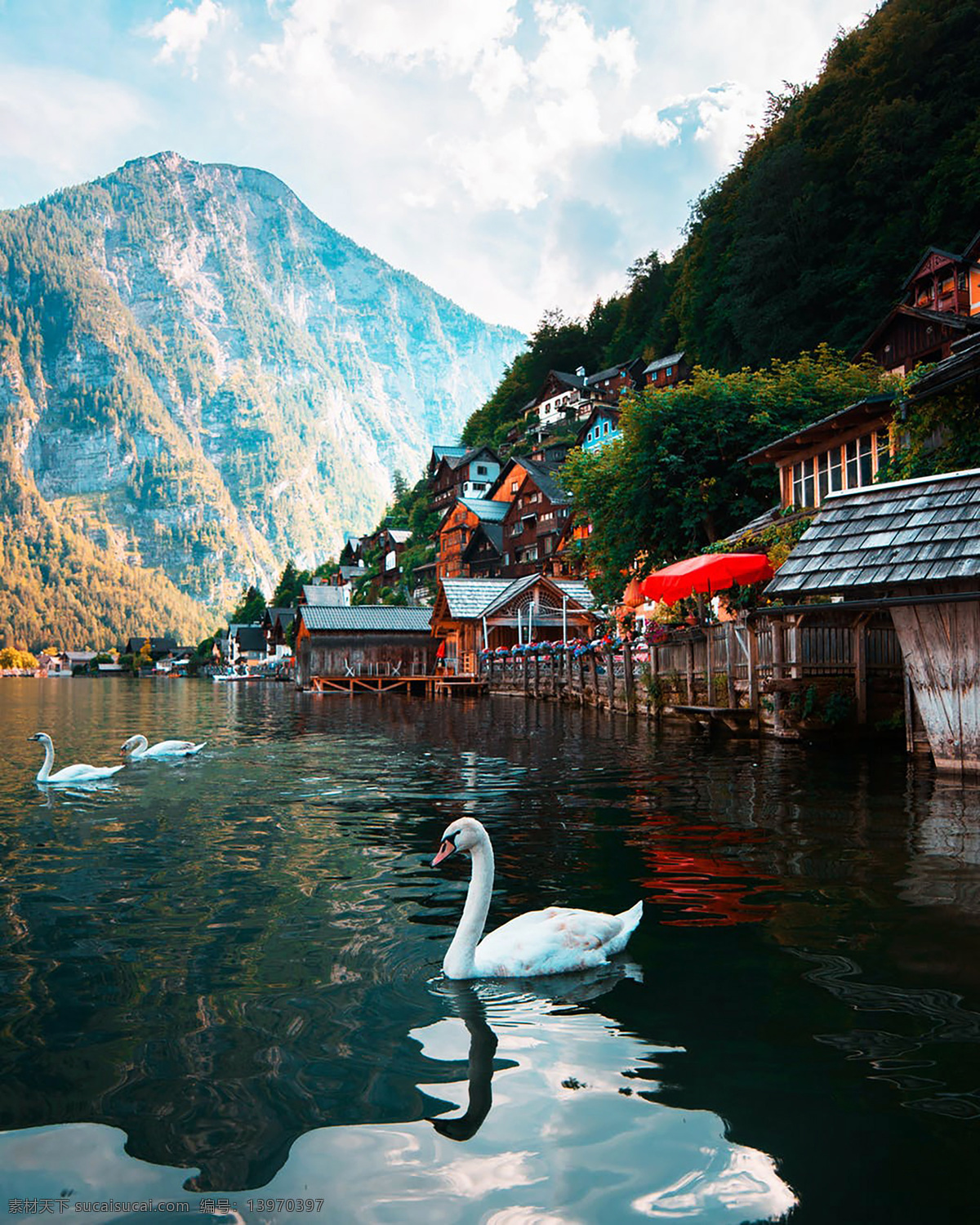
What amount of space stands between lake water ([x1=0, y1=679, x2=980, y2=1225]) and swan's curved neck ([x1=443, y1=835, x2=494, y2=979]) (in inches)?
5.9

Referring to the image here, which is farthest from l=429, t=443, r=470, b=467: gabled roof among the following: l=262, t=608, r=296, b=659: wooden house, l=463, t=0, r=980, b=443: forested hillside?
l=463, t=0, r=980, b=443: forested hillside

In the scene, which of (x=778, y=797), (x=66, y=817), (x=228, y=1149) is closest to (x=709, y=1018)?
(x=228, y=1149)

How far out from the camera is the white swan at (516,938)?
5.40 m

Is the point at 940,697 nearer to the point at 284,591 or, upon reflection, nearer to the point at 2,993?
the point at 2,993

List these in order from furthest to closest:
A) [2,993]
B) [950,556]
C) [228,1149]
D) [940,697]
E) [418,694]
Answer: [418,694] < [940,697] < [950,556] < [2,993] < [228,1149]

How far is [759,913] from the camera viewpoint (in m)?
6.64

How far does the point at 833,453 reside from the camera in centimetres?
2544

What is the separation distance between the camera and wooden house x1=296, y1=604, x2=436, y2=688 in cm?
6031

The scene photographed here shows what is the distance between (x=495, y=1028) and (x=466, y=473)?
93446mm

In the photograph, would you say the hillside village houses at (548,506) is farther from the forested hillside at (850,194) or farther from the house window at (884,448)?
the forested hillside at (850,194)

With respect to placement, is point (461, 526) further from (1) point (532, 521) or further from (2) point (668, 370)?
(2) point (668, 370)

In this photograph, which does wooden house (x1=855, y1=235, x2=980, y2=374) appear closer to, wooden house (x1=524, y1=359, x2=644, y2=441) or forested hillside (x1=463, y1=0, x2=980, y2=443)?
forested hillside (x1=463, y1=0, x2=980, y2=443)

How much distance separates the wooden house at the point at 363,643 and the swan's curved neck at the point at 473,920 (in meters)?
55.2

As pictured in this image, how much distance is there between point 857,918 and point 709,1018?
2.17m
